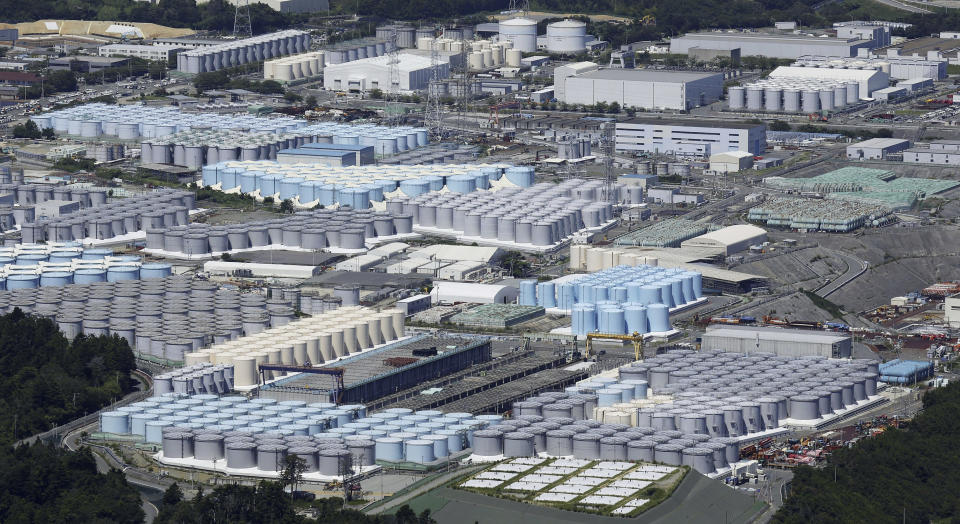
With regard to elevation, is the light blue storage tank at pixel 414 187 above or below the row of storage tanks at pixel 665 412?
above

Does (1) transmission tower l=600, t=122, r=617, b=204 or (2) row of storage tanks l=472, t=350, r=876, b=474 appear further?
(1) transmission tower l=600, t=122, r=617, b=204

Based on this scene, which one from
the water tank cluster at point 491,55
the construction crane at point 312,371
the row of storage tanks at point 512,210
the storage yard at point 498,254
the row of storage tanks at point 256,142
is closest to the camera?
the storage yard at point 498,254

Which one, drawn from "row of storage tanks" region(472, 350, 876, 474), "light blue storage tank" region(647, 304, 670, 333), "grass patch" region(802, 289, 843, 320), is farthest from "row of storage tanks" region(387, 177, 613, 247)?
"row of storage tanks" region(472, 350, 876, 474)

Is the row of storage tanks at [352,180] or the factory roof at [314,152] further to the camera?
the factory roof at [314,152]

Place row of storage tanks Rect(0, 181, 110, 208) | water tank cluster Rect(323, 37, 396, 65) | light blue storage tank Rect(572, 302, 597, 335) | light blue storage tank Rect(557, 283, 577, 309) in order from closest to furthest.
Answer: light blue storage tank Rect(572, 302, 597, 335)
light blue storage tank Rect(557, 283, 577, 309)
row of storage tanks Rect(0, 181, 110, 208)
water tank cluster Rect(323, 37, 396, 65)

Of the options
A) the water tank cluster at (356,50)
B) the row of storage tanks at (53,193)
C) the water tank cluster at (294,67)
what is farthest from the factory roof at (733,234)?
the water tank cluster at (356,50)

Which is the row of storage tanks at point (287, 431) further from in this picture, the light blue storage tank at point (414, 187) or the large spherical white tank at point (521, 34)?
the large spherical white tank at point (521, 34)

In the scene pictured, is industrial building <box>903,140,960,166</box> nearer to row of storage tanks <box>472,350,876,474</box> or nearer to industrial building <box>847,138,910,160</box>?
industrial building <box>847,138,910,160</box>

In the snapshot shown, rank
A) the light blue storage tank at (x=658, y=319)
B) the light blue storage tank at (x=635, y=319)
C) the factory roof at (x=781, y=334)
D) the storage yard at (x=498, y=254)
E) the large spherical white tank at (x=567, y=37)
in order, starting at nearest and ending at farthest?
1. the storage yard at (x=498, y=254)
2. the factory roof at (x=781, y=334)
3. the light blue storage tank at (x=635, y=319)
4. the light blue storage tank at (x=658, y=319)
5. the large spherical white tank at (x=567, y=37)
